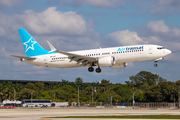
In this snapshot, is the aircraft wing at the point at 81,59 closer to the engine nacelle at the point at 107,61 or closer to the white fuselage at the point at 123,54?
the white fuselage at the point at 123,54

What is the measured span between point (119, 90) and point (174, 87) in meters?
36.3

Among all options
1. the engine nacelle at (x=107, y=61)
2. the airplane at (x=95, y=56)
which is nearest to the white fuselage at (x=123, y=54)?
the airplane at (x=95, y=56)

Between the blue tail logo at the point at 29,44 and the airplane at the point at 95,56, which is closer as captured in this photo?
the airplane at the point at 95,56

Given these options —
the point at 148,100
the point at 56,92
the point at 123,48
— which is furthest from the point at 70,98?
the point at 123,48

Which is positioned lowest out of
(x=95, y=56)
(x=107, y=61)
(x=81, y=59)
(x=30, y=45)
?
(x=107, y=61)

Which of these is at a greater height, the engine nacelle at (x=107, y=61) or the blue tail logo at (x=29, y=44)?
the blue tail logo at (x=29, y=44)

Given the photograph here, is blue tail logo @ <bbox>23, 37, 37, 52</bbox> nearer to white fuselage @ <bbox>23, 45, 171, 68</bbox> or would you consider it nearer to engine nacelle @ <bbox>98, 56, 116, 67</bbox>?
white fuselage @ <bbox>23, 45, 171, 68</bbox>

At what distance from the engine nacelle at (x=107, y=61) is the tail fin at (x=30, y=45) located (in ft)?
43.8

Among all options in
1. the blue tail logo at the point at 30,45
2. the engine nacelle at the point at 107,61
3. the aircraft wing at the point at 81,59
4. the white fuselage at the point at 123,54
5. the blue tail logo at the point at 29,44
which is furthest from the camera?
the blue tail logo at the point at 29,44

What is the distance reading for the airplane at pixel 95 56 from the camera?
54.7m

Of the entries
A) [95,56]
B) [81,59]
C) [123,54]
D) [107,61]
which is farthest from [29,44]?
[123,54]

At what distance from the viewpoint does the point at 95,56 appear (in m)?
58.2

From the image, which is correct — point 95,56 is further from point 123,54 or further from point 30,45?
point 30,45

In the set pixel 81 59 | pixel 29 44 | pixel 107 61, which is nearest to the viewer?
pixel 107 61
